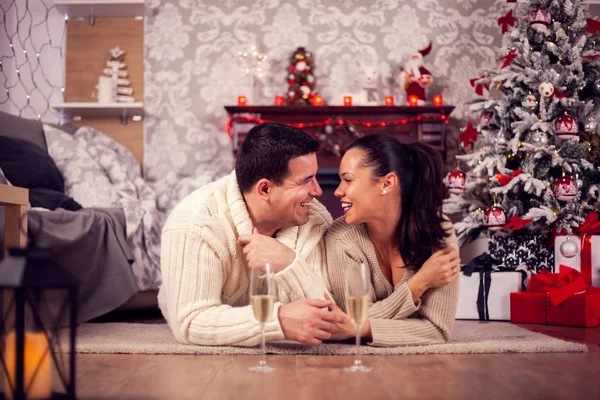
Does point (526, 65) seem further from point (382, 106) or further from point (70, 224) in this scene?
point (70, 224)

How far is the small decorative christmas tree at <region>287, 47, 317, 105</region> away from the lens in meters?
4.72

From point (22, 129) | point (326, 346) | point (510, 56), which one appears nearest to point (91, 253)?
point (22, 129)

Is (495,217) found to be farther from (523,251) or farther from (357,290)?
(357,290)

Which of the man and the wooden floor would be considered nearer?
the wooden floor

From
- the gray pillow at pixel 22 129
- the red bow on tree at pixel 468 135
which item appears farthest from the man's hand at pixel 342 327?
the red bow on tree at pixel 468 135

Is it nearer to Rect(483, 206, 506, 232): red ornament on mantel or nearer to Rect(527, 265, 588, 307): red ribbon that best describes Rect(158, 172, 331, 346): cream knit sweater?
Rect(527, 265, 588, 307): red ribbon

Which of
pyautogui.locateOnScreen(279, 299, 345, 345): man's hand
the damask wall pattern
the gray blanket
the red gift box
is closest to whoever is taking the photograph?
pyautogui.locateOnScreen(279, 299, 345, 345): man's hand

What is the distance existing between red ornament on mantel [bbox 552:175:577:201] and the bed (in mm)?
2093

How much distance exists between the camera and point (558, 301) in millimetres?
3018

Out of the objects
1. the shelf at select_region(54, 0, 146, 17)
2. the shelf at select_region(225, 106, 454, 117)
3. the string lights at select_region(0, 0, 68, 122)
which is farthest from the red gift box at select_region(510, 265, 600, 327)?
the string lights at select_region(0, 0, 68, 122)

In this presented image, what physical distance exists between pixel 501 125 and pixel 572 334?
4.93 ft

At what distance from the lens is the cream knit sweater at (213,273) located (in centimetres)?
192

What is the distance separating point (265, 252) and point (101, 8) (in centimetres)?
346

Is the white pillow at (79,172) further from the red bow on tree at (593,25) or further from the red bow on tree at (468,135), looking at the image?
the red bow on tree at (593,25)
